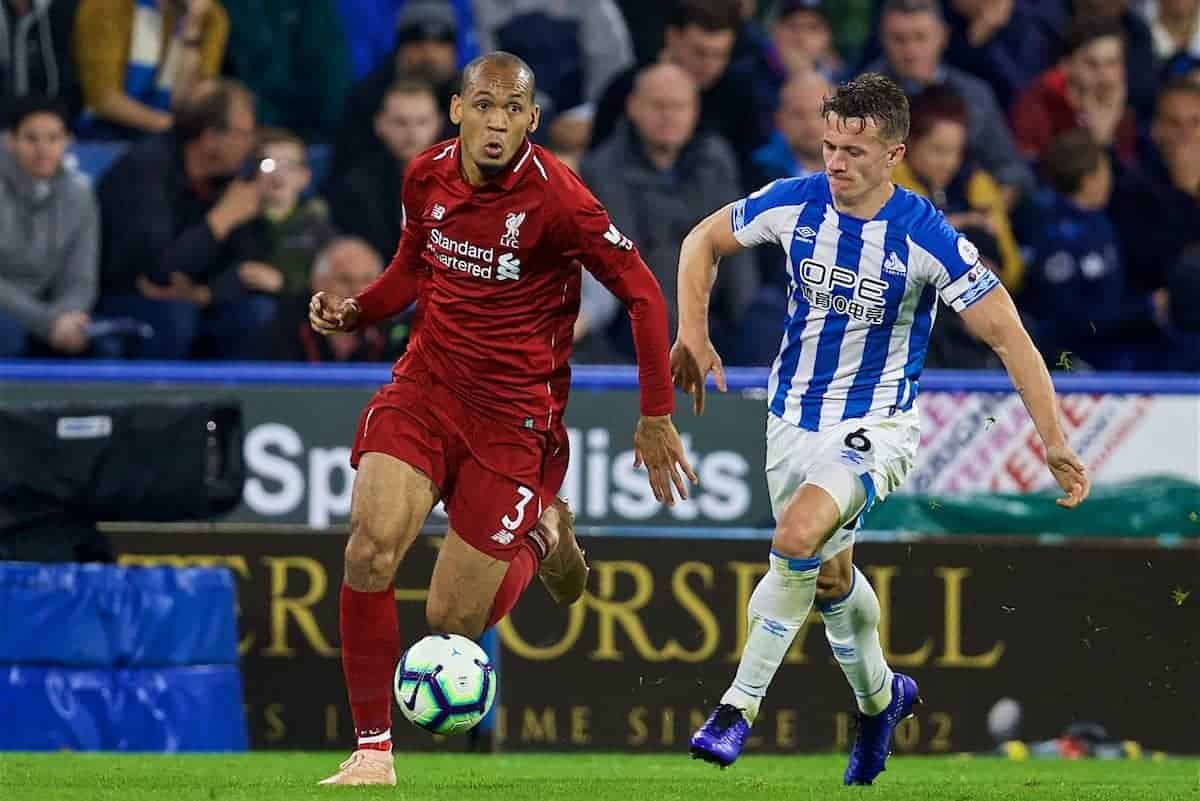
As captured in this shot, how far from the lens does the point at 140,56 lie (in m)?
12.2

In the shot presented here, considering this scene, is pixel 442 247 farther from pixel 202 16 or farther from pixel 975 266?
pixel 202 16

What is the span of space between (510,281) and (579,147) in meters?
5.11

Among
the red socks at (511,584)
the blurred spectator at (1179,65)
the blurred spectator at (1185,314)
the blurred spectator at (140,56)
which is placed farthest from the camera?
the blurred spectator at (1179,65)

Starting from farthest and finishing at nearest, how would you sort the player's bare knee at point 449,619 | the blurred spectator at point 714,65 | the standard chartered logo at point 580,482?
the blurred spectator at point 714,65 → the standard chartered logo at point 580,482 → the player's bare knee at point 449,619

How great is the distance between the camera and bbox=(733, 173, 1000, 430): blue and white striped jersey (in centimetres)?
692

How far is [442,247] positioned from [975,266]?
1.67 meters

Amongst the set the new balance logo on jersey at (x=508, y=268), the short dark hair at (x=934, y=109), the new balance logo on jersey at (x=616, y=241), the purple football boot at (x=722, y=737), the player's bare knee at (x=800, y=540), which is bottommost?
the purple football boot at (x=722, y=737)

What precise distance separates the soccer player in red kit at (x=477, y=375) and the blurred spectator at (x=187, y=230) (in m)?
4.07

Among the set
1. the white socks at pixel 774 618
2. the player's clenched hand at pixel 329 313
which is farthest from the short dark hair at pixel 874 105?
the player's clenched hand at pixel 329 313

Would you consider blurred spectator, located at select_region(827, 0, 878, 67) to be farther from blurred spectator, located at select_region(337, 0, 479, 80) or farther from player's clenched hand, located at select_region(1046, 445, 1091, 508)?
player's clenched hand, located at select_region(1046, 445, 1091, 508)

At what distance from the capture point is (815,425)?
23.4 feet

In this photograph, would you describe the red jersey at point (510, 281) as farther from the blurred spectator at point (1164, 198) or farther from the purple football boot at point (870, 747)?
the blurred spectator at point (1164, 198)

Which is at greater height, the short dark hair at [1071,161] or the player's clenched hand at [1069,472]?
the short dark hair at [1071,161]

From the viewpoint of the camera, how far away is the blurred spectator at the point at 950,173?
1184cm
